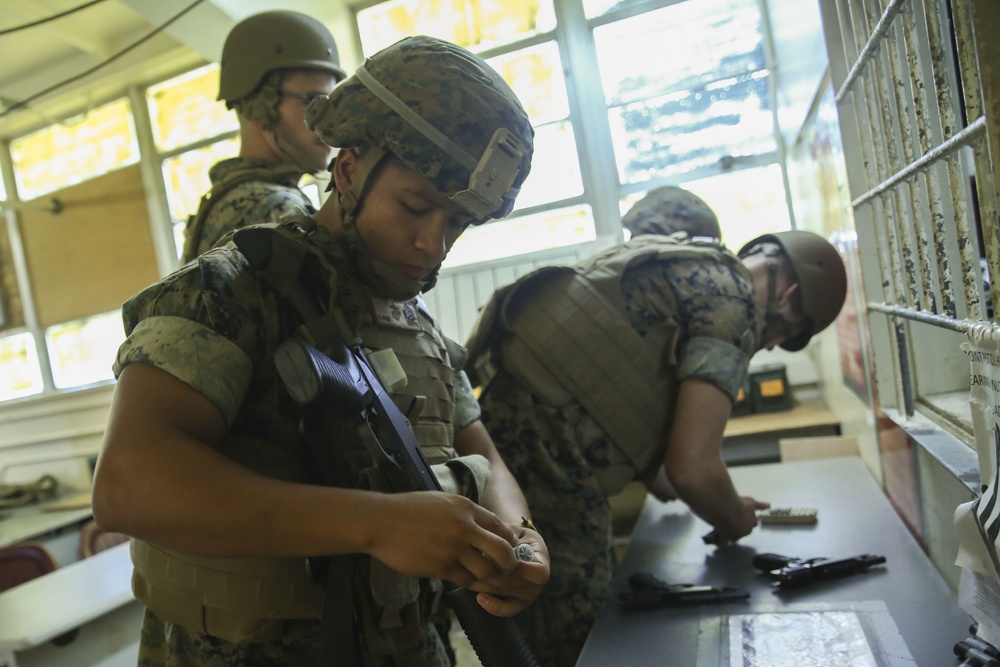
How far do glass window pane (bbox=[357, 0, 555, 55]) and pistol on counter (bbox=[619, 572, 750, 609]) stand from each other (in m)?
3.39

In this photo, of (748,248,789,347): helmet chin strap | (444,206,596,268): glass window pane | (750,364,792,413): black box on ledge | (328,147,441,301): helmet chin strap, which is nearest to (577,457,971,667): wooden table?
(748,248,789,347): helmet chin strap

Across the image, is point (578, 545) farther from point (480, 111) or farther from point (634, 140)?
point (634, 140)

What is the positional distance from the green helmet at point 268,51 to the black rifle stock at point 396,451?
106cm

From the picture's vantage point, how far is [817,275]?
64.1 inches

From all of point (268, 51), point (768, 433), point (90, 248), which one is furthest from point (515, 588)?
point (90, 248)

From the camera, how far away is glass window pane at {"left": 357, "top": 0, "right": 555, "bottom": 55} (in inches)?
157

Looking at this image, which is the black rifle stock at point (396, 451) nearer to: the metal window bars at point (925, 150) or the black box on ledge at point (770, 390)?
the metal window bars at point (925, 150)

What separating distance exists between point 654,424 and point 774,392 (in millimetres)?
1867

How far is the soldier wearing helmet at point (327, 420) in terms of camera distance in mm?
646

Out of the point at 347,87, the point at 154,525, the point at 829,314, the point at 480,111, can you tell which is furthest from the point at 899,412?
the point at 154,525

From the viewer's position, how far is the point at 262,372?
2.55 ft

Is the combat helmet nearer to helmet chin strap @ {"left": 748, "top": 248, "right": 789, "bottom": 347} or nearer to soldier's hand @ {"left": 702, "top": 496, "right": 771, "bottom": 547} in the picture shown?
soldier's hand @ {"left": 702, "top": 496, "right": 771, "bottom": 547}

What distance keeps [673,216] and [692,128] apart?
1691mm

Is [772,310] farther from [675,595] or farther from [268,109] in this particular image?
[268,109]
